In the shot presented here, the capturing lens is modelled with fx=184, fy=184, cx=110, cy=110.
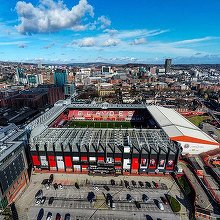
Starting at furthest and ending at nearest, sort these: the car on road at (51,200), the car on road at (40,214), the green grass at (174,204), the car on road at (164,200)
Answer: the car on road at (164,200) < the car on road at (51,200) < the green grass at (174,204) < the car on road at (40,214)

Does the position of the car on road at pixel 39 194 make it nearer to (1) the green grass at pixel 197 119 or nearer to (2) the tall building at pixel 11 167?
(2) the tall building at pixel 11 167

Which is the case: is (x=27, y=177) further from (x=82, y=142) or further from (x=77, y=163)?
(x=82, y=142)

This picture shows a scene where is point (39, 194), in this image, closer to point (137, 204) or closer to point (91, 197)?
point (91, 197)

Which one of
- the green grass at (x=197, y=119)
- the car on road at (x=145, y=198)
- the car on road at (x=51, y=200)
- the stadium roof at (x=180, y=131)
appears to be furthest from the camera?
the green grass at (x=197, y=119)

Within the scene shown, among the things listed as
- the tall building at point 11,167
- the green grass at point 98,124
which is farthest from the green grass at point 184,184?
the green grass at point 98,124

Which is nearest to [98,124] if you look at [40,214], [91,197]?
[91,197]

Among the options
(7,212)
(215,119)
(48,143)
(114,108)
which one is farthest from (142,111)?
(7,212)
